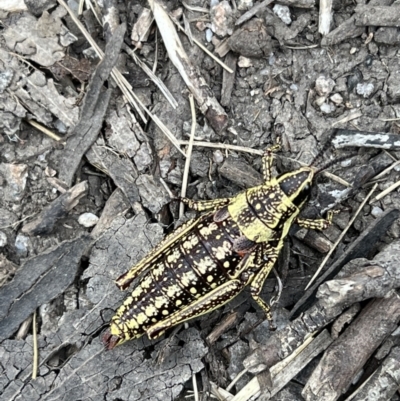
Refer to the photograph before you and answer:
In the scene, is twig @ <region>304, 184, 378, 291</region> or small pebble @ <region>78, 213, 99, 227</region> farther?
small pebble @ <region>78, 213, 99, 227</region>

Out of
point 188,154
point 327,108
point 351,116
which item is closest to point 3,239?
point 188,154

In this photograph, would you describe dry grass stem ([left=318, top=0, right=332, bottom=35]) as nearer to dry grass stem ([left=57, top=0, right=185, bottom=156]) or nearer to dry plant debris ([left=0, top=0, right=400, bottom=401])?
dry plant debris ([left=0, top=0, right=400, bottom=401])

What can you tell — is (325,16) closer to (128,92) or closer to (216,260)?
(128,92)

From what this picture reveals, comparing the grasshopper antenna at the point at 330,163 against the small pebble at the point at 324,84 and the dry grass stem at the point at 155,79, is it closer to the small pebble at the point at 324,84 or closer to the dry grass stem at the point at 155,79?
the small pebble at the point at 324,84

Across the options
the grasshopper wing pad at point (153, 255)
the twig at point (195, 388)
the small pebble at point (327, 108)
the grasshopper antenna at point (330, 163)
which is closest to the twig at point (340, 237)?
the grasshopper antenna at point (330, 163)

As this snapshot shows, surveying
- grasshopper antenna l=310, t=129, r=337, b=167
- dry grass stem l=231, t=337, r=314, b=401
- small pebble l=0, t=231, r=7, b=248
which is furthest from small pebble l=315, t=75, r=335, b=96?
small pebble l=0, t=231, r=7, b=248

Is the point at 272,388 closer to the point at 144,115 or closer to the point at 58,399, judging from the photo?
the point at 58,399
